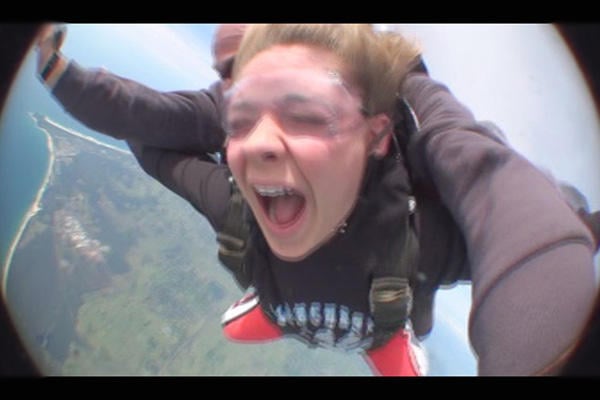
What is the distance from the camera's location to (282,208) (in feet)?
1.81

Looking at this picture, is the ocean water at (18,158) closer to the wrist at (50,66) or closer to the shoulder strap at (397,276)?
Result: the wrist at (50,66)

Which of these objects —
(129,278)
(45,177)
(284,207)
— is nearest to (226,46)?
(284,207)

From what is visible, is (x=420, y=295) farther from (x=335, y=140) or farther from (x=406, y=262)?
(x=335, y=140)

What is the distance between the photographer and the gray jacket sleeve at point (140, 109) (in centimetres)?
62

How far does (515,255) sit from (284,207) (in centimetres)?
27

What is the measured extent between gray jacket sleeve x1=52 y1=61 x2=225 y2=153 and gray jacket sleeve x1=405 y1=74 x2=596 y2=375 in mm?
370

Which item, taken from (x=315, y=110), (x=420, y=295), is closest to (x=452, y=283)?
(x=420, y=295)

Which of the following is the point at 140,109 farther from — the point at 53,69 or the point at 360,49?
the point at 360,49

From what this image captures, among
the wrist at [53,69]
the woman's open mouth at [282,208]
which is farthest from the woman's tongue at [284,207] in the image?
the wrist at [53,69]

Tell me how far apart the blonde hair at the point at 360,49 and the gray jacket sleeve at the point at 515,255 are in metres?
0.11

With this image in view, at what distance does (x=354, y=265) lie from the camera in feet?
1.80

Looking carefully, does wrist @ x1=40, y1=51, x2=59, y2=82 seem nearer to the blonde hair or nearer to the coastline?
the blonde hair
